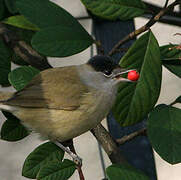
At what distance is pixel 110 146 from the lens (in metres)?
0.85

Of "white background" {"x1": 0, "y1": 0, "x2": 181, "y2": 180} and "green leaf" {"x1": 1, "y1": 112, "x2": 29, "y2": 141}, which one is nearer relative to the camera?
"green leaf" {"x1": 1, "y1": 112, "x2": 29, "y2": 141}

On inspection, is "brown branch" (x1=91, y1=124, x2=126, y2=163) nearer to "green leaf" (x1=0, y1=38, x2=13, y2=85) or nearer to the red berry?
the red berry

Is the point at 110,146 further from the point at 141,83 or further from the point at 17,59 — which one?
the point at 17,59

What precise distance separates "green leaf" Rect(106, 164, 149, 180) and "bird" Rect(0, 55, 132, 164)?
0.26 metres

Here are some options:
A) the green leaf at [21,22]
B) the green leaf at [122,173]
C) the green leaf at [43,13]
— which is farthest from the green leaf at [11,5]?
the green leaf at [122,173]

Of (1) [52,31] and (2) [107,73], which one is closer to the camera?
(1) [52,31]

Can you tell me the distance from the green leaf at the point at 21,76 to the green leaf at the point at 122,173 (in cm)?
30

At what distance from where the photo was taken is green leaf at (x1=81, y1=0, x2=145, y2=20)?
0.84 m

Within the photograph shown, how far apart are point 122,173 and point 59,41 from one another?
31 centimetres

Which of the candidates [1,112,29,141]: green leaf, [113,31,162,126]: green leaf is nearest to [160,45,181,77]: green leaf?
[113,31,162,126]: green leaf

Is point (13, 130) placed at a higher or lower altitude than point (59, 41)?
lower

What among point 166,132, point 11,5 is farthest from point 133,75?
point 11,5

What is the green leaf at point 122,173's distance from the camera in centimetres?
69

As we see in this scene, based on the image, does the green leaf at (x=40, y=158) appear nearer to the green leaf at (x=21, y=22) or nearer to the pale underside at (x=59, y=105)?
the pale underside at (x=59, y=105)
